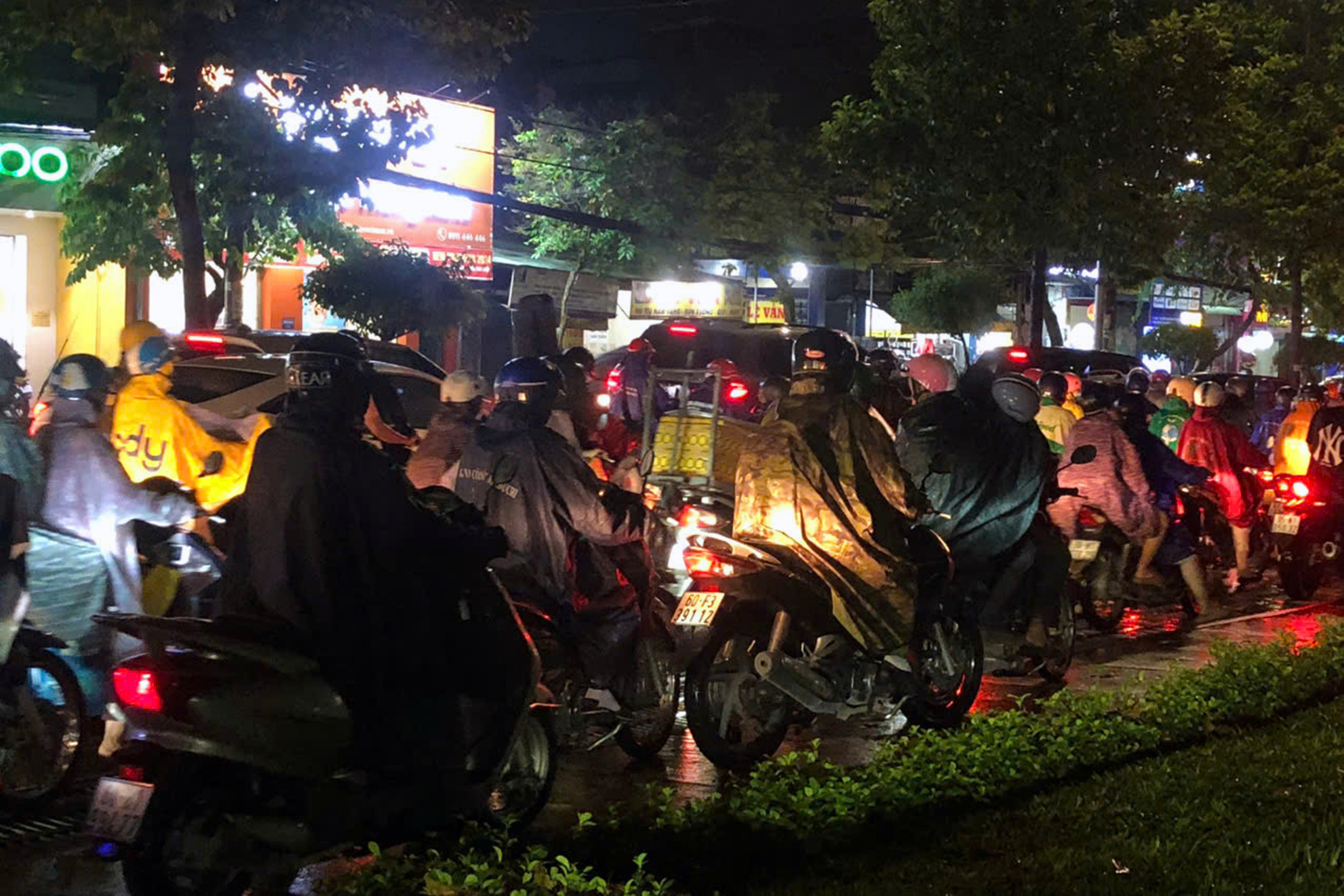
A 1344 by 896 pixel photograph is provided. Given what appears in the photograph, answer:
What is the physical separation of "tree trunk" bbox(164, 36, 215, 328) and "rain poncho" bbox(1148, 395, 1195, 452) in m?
8.61

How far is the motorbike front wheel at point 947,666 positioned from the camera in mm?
7500

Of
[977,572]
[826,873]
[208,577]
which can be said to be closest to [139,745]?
[826,873]

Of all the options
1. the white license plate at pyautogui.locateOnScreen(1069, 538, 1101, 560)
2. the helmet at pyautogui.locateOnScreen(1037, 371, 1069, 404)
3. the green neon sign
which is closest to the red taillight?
the white license plate at pyautogui.locateOnScreen(1069, 538, 1101, 560)

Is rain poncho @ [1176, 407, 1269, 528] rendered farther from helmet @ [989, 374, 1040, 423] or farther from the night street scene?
helmet @ [989, 374, 1040, 423]

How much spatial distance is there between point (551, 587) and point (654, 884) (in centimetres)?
211

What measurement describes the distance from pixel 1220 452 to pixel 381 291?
1104 cm

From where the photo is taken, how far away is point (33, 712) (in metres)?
5.82

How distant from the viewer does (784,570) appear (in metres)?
6.63

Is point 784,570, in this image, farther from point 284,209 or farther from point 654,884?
point 284,209

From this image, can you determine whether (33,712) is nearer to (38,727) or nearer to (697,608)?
(38,727)

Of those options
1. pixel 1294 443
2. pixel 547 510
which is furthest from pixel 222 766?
pixel 1294 443

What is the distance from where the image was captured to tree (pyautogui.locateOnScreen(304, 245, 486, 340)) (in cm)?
1962

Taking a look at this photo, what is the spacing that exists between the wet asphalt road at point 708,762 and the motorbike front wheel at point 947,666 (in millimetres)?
Answer: 363

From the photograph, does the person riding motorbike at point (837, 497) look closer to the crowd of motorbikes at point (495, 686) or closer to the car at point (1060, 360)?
the crowd of motorbikes at point (495, 686)
